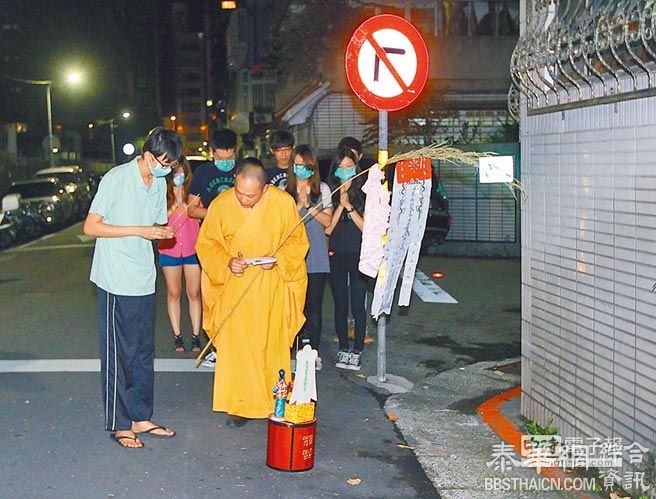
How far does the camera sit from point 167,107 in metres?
124

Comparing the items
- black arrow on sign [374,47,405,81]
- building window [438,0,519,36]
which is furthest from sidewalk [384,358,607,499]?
building window [438,0,519,36]

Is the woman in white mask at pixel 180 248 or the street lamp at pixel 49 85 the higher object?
the street lamp at pixel 49 85

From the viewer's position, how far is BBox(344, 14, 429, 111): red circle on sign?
773cm

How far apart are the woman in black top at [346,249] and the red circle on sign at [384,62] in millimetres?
654

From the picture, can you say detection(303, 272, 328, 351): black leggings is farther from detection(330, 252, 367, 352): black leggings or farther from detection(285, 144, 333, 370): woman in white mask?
detection(330, 252, 367, 352): black leggings

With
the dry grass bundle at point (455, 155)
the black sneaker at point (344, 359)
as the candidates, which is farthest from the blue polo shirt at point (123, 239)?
the black sneaker at point (344, 359)

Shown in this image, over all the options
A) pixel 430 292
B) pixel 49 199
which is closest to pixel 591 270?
pixel 430 292

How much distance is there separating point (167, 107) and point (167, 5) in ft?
49.7

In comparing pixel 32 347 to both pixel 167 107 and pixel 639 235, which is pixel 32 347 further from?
pixel 167 107

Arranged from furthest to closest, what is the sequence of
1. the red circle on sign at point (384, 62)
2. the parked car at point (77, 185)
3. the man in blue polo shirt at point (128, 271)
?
the parked car at point (77, 185) < the red circle on sign at point (384, 62) < the man in blue polo shirt at point (128, 271)

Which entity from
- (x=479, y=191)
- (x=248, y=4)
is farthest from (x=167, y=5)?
(x=479, y=191)

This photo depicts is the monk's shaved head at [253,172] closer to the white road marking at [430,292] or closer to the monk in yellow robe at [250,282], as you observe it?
the monk in yellow robe at [250,282]

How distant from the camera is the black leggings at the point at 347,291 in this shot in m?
8.63

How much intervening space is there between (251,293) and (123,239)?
1.01 m
